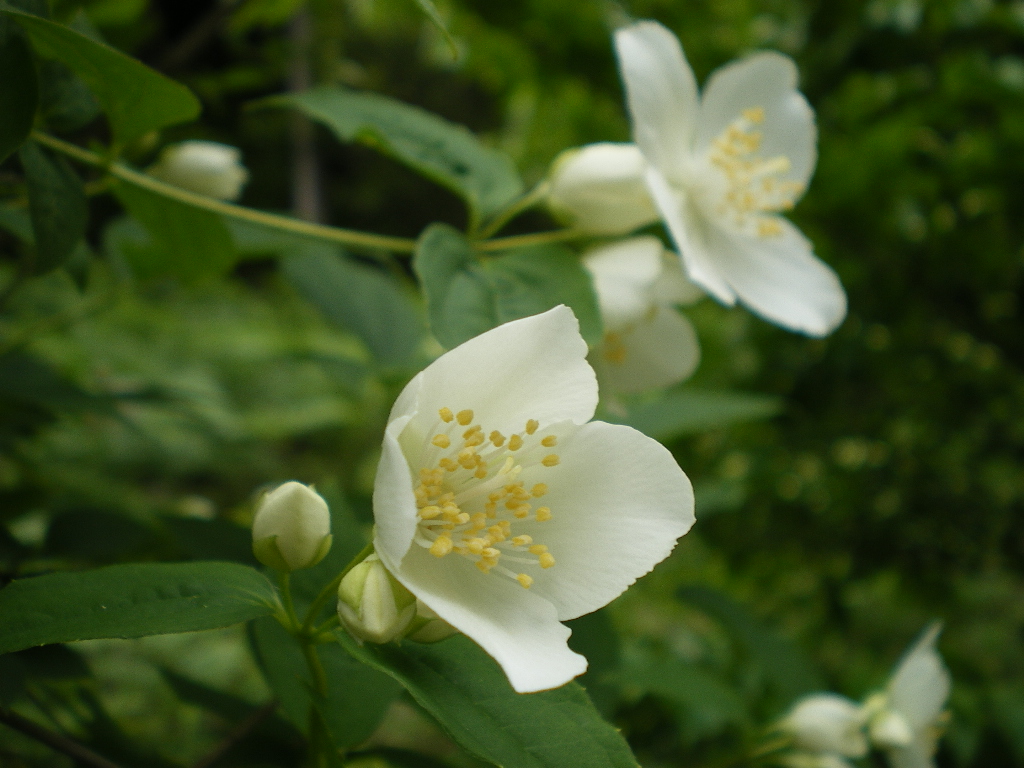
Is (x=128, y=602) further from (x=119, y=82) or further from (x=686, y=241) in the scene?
(x=686, y=241)

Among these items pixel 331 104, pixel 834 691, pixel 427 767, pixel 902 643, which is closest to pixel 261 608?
pixel 427 767

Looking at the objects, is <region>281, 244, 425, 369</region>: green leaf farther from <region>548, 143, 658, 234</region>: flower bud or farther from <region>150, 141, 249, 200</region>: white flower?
<region>548, 143, 658, 234</region>: flower bud

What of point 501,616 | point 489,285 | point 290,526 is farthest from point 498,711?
point 489,285

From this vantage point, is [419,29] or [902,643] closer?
[902,643]

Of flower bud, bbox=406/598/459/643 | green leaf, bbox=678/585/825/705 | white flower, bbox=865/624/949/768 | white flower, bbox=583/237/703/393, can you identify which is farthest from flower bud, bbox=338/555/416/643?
green leaf, bbox=678/585/825/705

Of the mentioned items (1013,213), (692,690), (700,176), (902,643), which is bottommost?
(902,643)

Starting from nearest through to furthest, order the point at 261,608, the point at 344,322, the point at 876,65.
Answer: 1. the point at 261,608
2. the point at 344,322
3. the point at 876,65

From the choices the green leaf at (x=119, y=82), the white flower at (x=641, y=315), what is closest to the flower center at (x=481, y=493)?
the white flower at (x=641, y=315)

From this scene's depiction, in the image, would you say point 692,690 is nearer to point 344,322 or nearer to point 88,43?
point 344,322
